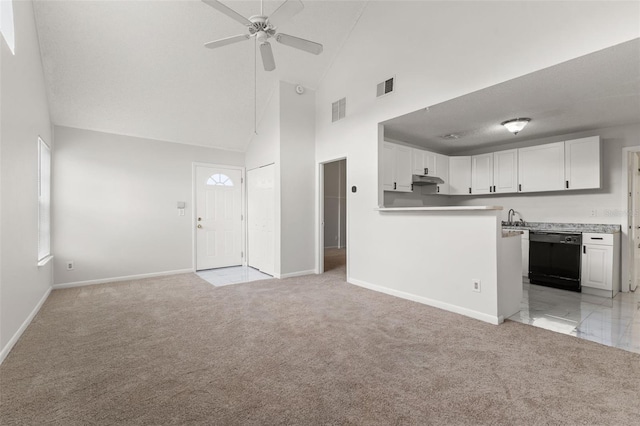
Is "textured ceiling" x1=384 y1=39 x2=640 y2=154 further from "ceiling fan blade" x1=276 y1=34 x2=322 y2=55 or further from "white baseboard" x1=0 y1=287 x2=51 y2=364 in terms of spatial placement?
"white baseboard" x1=0 y1=287 x2=51 y2=364

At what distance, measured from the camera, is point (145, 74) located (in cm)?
438

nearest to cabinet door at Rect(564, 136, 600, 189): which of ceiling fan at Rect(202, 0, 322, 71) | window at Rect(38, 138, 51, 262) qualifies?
ceiling fan at Rect(202, 0, 322, 71)

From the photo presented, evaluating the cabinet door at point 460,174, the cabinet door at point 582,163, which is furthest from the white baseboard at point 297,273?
the cabinet door at point 582,163

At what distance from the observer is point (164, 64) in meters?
4.34

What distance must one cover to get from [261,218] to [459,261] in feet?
12.0

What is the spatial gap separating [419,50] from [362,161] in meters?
1.62

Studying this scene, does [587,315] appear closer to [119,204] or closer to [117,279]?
[117,279]

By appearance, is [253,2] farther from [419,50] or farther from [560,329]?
[560,329]

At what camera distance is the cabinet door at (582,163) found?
173 inches

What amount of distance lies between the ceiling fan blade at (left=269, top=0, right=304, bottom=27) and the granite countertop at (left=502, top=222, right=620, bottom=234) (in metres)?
4.64

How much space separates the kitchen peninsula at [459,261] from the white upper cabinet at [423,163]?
1.58 meters

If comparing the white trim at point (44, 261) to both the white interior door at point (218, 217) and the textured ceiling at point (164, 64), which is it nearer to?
the textured ceiling at point (164, 64)

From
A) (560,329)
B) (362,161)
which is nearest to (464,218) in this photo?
(560,329)

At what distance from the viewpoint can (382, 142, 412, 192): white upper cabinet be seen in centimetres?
477
